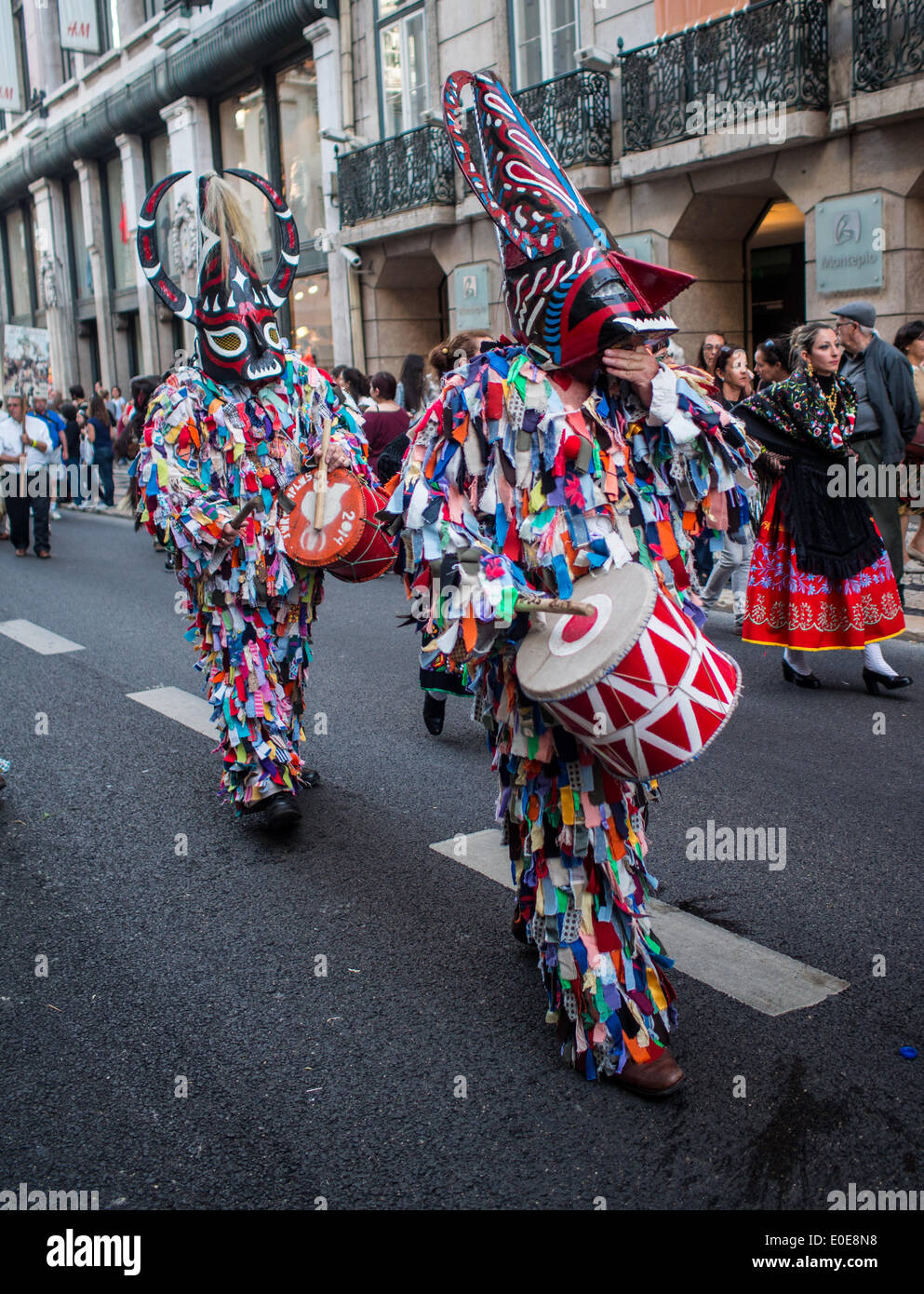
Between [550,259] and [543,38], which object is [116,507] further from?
[550,259]

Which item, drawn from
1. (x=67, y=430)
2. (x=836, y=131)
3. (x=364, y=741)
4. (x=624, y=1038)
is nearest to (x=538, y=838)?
(x=624, y=1038)

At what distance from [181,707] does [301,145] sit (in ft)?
59.0

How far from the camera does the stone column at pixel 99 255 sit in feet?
99.9

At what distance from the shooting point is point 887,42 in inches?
456

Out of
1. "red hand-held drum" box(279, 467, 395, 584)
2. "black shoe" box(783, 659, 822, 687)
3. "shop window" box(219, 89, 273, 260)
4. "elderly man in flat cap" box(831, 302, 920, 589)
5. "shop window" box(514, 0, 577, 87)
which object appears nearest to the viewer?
"red hand-held drum" box(279, 467, 395, 584)

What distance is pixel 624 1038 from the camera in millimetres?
2775

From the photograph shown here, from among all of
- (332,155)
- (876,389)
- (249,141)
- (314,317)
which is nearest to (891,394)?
(876,389)

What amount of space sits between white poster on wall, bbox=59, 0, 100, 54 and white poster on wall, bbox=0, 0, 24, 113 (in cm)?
520

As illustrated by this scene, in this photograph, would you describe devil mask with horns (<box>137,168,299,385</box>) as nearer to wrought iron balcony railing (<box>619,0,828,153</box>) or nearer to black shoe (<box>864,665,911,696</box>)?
black shoe (<box>864,665,911,696</box>)

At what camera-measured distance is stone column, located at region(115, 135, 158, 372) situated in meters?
27.8

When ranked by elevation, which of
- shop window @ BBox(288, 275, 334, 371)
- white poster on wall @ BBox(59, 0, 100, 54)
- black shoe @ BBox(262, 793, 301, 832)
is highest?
white poster on wall @ BBox(59, 0, 100, 54)

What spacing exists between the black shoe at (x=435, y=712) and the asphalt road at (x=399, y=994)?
130mm

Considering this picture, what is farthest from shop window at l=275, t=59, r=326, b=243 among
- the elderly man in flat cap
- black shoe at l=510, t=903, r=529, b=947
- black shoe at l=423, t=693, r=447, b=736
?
black shoe at l=510, t=903, r=529, b=947

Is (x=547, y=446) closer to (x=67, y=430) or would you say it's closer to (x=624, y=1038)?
(x=624, y=1038)
